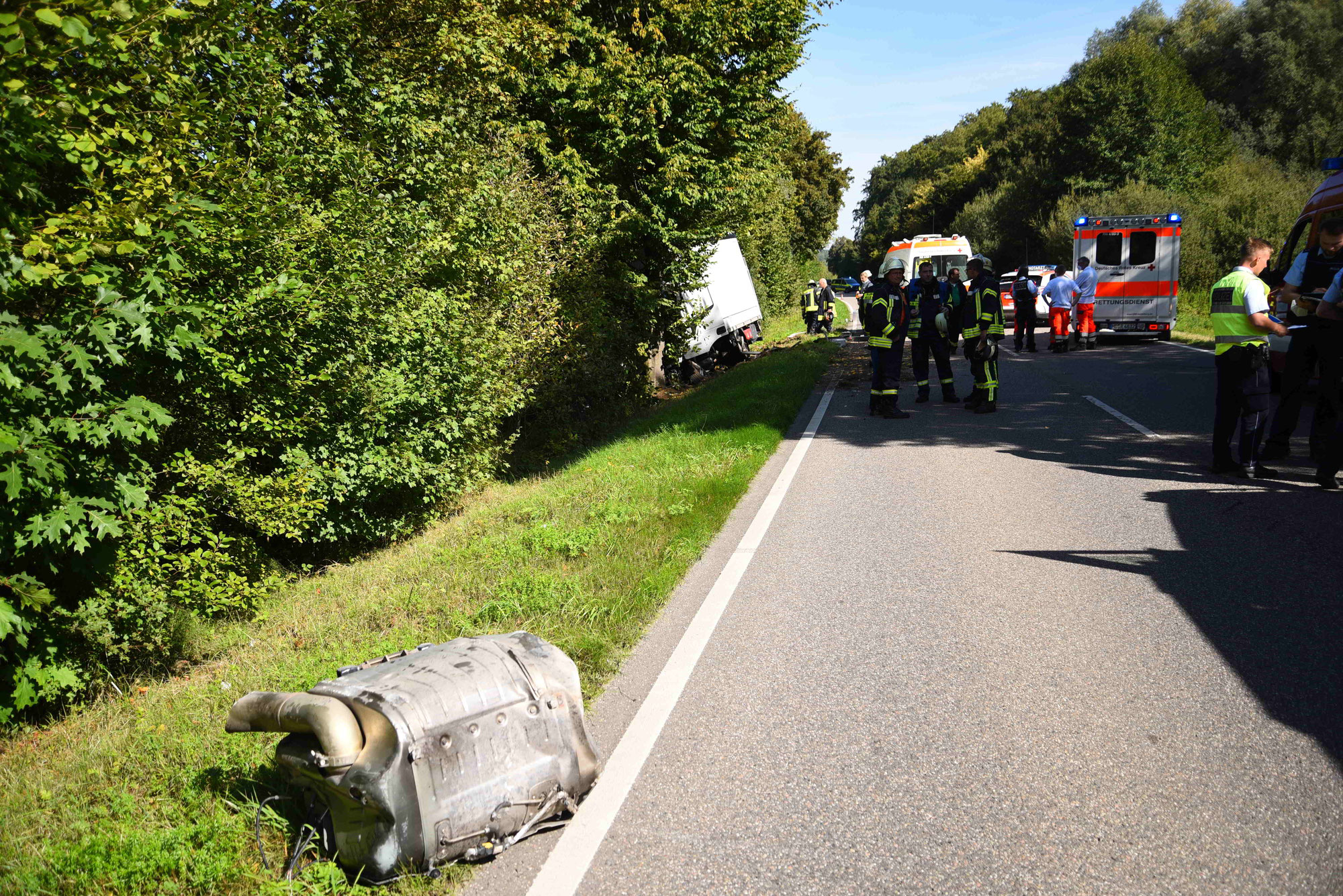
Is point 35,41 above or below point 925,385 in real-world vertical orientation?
above

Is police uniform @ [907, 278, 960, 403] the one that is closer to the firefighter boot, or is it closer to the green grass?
the firefighter boot

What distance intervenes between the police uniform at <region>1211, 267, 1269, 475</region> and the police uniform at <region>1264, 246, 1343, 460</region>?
25.5 inches

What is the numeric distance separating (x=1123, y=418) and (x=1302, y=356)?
274 cm

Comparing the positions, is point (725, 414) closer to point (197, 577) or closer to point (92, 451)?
point (197, 577)

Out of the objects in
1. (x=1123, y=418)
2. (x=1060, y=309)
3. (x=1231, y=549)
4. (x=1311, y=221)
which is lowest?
(x=1123, y=418)

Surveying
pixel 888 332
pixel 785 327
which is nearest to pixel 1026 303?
pixel 888 332

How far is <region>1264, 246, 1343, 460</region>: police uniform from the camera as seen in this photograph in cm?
Result: 893

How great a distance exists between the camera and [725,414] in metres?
13.9

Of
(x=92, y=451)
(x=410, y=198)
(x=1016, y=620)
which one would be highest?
(x=410, y=198)

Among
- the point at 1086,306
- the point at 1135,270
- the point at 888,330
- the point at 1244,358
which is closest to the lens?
the point at 1244,358

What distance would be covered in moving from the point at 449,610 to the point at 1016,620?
3.52 metres

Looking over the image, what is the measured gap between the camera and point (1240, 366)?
8430mm

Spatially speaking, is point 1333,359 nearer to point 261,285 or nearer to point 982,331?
point 982,331

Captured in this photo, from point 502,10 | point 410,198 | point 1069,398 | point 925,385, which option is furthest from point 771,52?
point 410,198
